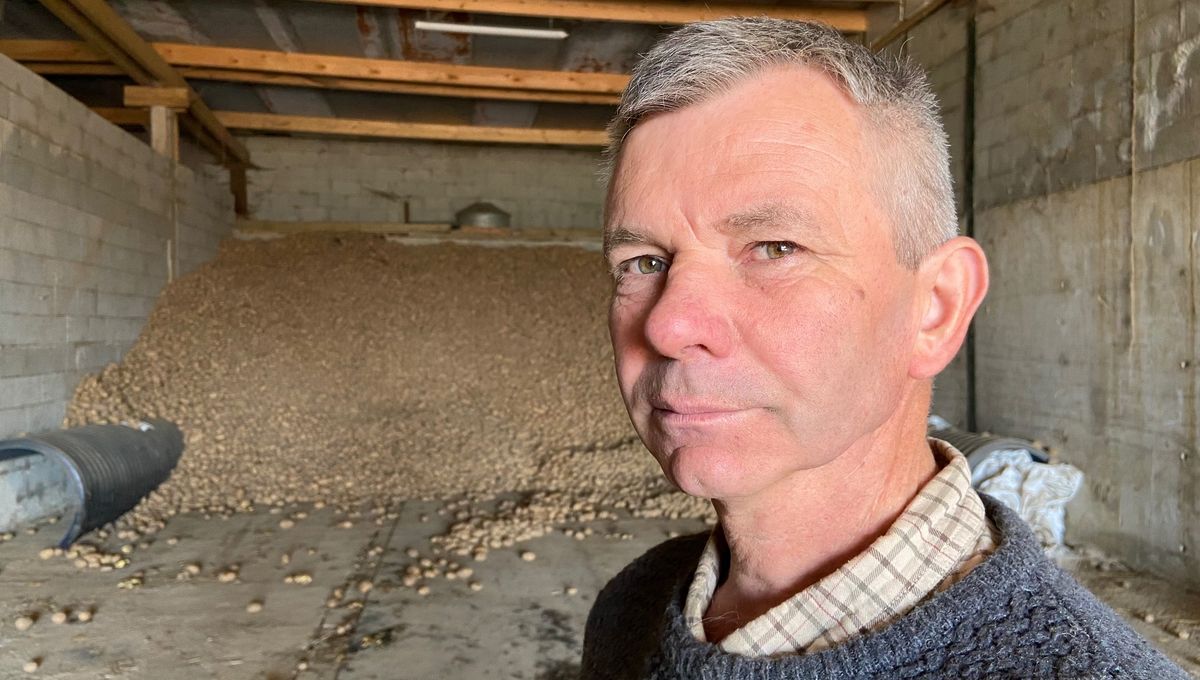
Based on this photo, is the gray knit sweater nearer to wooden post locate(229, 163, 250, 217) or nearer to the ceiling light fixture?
the ceiling light fixture

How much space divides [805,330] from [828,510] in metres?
0.21

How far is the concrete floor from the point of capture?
293 centimetres

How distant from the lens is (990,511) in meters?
0.85

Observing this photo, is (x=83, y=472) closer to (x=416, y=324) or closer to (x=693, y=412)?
(x=416, y=324)

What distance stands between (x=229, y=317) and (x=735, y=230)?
7.56 m

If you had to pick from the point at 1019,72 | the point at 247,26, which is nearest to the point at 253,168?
the point at 247,26

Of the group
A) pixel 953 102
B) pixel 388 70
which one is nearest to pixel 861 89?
pixel 953 102

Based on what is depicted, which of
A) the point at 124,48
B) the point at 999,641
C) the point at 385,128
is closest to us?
the point at 999,641

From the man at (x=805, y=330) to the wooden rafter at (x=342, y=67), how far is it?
6.70 m

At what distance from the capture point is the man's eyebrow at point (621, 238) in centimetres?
89

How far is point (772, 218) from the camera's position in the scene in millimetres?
796

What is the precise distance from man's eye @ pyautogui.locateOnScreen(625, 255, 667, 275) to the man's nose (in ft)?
0.29

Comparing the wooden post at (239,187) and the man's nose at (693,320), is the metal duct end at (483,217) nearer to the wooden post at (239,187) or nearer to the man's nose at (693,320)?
the wooden post at (239,187)

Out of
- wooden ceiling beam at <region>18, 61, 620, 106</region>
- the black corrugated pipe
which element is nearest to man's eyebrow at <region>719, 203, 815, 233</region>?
the black corrugated pipe
